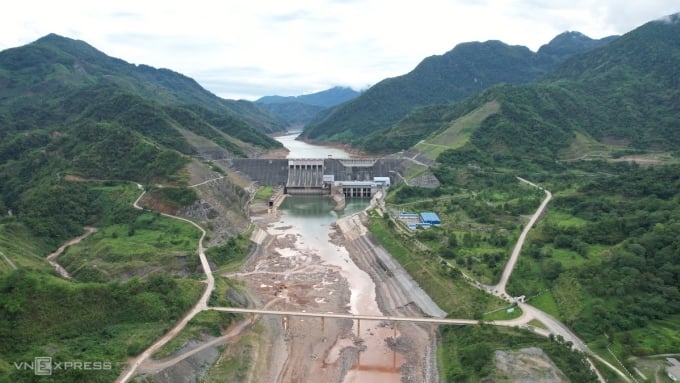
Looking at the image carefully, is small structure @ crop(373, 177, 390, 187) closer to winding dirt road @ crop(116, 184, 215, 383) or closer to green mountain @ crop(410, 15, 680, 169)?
green mountain @ crop(410, 15, 680, 169)

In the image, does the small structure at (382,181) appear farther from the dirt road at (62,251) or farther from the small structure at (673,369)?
the small structure at (673,369)

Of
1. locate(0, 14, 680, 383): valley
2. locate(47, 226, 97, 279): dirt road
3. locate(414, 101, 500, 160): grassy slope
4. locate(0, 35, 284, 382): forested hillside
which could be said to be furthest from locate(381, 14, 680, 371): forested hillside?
locate(47, 226, 97, 279): dirt road

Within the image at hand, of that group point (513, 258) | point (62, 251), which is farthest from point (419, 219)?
point (62, 251)

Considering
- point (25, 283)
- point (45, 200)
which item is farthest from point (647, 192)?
point (45, 200)

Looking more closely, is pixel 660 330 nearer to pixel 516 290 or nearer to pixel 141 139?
pixel 516 290

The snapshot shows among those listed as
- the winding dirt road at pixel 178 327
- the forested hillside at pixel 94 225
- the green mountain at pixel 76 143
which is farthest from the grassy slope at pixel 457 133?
the winding dirt road at pixel 178 327

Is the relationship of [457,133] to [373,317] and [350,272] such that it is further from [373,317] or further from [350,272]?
[373,317]
